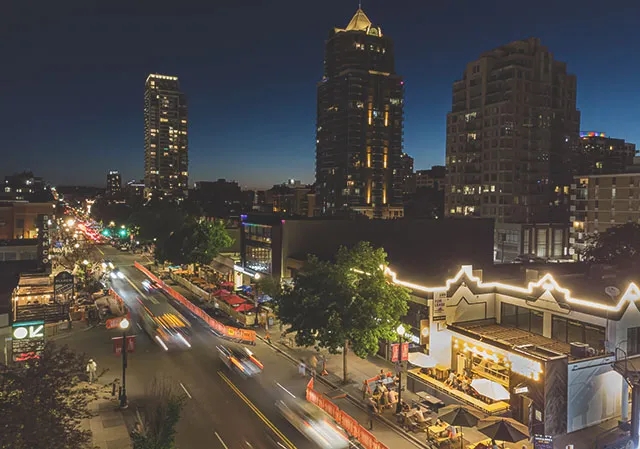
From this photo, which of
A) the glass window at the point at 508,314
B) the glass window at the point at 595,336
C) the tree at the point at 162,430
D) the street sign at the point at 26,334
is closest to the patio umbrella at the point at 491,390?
the glass window at the point at 595,336

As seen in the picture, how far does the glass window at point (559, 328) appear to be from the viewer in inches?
984

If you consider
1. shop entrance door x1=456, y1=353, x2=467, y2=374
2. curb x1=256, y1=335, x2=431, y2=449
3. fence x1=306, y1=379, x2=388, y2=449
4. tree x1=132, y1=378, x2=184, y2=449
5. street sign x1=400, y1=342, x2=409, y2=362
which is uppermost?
tree x1=132, y1=378, x2=184, y2=449

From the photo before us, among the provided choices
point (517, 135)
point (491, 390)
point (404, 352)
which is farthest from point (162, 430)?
point (517, 135)

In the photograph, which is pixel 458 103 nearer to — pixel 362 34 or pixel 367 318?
pixel 362 34

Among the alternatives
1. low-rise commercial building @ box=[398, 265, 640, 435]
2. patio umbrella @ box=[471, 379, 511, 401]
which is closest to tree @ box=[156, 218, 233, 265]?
low-rise commercial building @ box=[398, 265, 640, 435]

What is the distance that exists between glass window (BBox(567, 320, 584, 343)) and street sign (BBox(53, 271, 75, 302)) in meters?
38.2

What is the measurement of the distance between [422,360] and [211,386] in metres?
11.9

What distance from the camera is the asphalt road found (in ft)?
70.2

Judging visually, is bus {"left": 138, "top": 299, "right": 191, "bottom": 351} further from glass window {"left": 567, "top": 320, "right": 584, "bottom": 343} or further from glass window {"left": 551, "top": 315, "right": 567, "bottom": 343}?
glass window {"left": 567, "top": 320, "right": 584, "bottom": 343}

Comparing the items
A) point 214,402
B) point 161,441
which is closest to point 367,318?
point 214,402

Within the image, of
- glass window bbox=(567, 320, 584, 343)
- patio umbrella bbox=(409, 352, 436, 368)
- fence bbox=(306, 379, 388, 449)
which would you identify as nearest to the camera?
fence bbox=(306, 379, 388, 449)

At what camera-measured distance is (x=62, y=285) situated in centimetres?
4278

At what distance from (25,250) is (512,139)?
90.8 meters

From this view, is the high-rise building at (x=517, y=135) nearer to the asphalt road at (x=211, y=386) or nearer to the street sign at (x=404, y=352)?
the asphalt road at (x=211, y=386)
